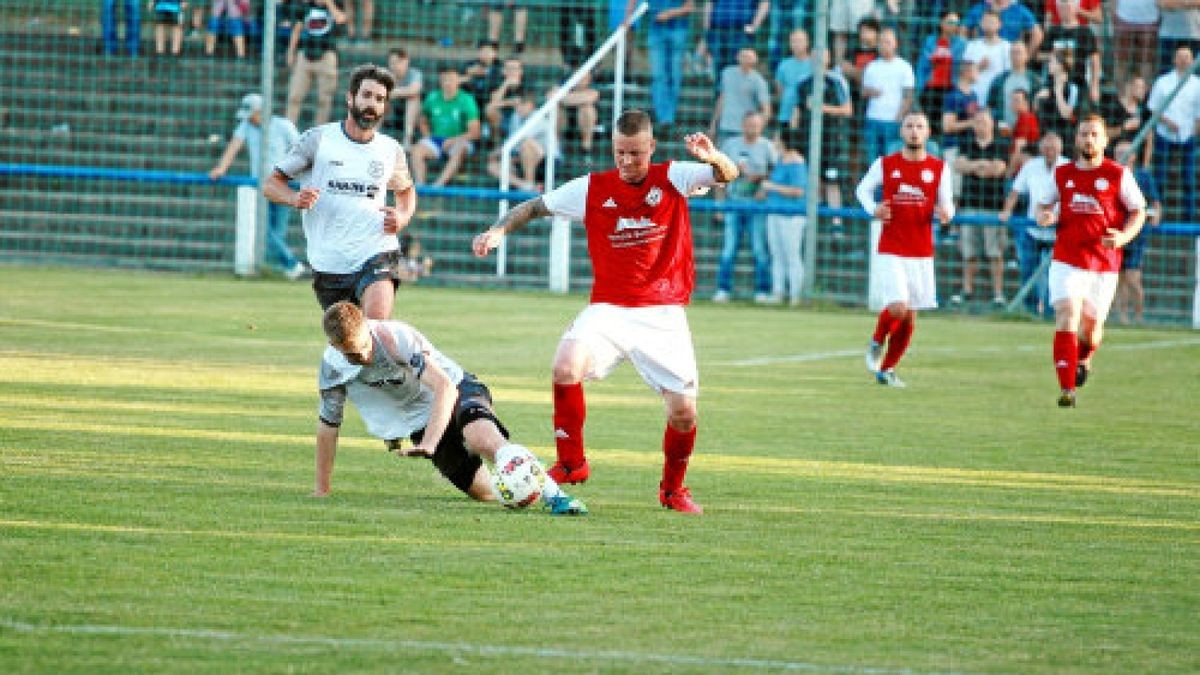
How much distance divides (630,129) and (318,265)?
357 cm

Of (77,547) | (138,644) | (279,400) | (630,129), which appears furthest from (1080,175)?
(138,644)

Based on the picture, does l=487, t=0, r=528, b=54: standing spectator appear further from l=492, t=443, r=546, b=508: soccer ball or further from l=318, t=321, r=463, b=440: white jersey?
l=492, t=443, r=546, b=508: soccer ball

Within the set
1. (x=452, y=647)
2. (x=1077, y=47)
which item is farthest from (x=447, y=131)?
(x=452, y=647)

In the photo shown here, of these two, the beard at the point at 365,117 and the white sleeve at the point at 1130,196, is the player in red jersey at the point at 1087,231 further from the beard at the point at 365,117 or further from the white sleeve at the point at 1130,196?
the beard at the point at 365,117

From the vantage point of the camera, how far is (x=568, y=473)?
434 inches

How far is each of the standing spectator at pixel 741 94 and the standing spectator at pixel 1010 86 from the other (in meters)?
2.72

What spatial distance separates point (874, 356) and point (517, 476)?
9.53m

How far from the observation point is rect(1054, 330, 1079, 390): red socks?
17.3 metres

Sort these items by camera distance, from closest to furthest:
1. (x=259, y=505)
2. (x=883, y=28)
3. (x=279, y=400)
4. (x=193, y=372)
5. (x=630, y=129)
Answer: (x=259, y=505), (x=630, y=129), (x=279, y=400), (x=193, y=372), (x=883, y=28)

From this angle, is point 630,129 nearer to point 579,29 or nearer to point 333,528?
point 333,528

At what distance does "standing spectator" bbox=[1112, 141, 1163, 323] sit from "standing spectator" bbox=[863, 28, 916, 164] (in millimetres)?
2638

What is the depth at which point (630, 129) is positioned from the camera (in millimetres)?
10578

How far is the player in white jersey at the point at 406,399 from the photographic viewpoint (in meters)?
9.88

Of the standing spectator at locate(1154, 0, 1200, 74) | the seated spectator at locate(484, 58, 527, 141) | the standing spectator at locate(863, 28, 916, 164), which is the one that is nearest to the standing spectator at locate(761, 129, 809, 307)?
the standing spectator at locate(863, 28, 916, 164)
